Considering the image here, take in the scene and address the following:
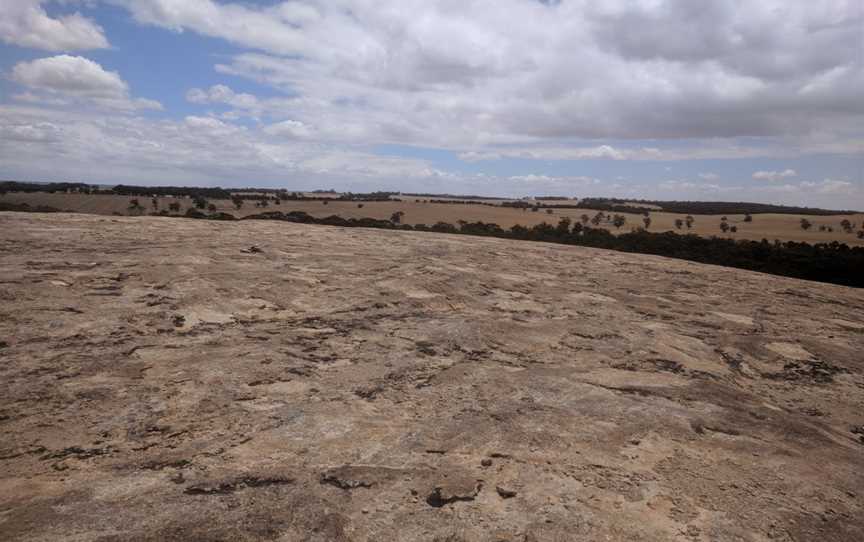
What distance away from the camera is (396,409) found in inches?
144

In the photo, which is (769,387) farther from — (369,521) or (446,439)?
(369,521)

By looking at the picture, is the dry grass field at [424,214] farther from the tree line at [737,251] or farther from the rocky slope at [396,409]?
the rocky slope at [396,409]

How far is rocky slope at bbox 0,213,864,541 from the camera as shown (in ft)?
8.33

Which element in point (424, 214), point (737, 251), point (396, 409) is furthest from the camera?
point (424, 214)

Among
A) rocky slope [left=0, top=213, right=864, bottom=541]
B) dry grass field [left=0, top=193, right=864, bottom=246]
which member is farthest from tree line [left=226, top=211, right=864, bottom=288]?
dry grass field [left=0, top=193, right=864, bottom=246]

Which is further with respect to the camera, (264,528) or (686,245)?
(686,245)

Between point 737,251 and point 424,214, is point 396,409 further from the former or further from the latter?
point 424,214

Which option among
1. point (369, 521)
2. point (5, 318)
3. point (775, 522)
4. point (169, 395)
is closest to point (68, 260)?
point (5, 318)

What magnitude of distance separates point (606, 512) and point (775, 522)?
0.83m

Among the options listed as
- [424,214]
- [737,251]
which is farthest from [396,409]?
[424,214]

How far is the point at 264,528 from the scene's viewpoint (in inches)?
92.6

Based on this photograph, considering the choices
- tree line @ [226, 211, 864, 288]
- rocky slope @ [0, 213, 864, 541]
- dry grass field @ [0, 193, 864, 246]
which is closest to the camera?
rocky slope @ [0, 213, 864, 541]

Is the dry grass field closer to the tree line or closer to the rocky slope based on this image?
the tree line

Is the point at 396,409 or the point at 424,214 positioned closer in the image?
the point at 396,409
